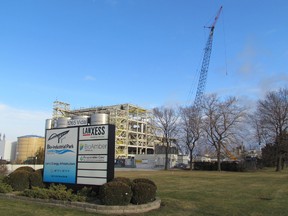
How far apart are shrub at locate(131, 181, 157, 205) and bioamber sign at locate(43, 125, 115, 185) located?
150 centimetres

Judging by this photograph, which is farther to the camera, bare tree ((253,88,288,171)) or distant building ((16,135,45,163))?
distant building ((16,135,45,163))

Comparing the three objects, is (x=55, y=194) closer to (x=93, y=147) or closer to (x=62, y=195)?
(x=62, y=195)

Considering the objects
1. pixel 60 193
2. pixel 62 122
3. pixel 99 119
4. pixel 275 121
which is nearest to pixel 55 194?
pixel 60 193

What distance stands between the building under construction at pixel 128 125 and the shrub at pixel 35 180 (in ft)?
401

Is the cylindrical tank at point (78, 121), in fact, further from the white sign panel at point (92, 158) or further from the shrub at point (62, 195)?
the shrub at point (62, 195)

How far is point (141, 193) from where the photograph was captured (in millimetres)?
12539

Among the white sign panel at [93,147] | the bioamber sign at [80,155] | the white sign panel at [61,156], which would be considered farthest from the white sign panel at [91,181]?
the white sign panel at [93,147]

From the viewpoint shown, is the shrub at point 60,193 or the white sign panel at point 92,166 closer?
the shrub at point 60,193

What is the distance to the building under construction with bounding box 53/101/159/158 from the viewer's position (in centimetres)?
14525

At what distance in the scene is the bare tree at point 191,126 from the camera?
237 ft

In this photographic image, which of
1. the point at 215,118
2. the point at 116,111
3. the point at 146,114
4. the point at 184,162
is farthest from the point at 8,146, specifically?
the point at 215,118

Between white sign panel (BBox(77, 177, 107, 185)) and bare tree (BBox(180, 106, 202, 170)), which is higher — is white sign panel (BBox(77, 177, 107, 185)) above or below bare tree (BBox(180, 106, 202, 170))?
below

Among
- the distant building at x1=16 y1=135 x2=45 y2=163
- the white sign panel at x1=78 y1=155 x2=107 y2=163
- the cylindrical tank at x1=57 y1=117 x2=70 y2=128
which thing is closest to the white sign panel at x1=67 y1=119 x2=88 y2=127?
the cylindrical tank at x1=57 y1=117 x2=70 y2=128

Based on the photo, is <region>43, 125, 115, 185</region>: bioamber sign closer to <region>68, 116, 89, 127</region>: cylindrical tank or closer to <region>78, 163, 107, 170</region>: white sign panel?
<region>78, 163, 107, 170</region>: white sign panel
